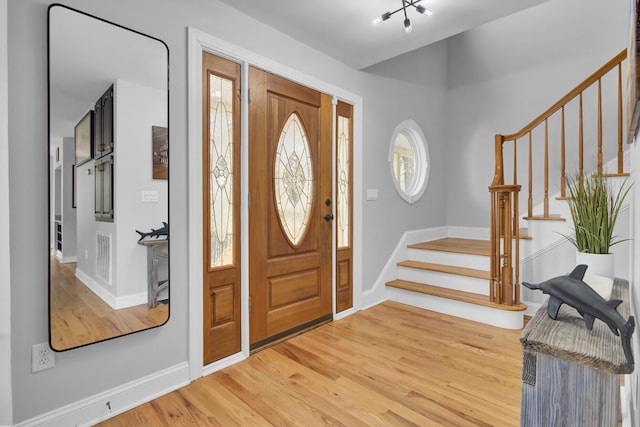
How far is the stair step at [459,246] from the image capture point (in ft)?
11.9

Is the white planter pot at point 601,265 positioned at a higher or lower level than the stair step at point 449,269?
higher

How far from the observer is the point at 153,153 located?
6.27 ft

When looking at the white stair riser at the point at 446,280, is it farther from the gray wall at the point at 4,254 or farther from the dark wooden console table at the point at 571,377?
the gray wall at the point at 4,254

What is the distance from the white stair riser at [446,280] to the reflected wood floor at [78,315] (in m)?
2.74

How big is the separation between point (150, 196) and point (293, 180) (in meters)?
1.15

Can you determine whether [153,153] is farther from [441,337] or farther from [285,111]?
[441,337]

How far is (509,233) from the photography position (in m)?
2.89

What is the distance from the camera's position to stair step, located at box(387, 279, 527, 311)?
2.89m

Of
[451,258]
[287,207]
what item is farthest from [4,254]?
[451,258]

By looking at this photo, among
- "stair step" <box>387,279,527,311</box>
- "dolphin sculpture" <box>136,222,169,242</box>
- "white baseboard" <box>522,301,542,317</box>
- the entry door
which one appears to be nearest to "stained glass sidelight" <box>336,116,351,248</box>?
the entry door

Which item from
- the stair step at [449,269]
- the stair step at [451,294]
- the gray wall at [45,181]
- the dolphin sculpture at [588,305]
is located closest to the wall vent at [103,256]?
the gray wall at [45,181]

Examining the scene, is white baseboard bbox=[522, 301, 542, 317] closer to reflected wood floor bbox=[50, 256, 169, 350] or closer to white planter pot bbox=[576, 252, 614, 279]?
white planter pot bbox=[576, 252, 614, 279]

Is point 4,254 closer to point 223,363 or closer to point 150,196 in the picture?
point 150,196

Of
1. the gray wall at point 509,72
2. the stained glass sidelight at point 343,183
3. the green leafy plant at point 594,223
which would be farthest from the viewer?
the gray wall at point 509,72
